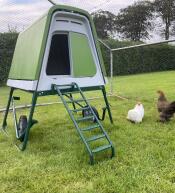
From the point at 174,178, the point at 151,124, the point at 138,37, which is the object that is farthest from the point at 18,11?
the point at 138,37

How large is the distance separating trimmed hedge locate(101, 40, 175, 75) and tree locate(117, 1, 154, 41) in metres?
6.47

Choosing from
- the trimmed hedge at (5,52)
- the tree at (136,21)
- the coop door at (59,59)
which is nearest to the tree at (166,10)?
the tree at (136,21)

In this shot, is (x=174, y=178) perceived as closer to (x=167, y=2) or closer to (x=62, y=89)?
(x=62, y=89)

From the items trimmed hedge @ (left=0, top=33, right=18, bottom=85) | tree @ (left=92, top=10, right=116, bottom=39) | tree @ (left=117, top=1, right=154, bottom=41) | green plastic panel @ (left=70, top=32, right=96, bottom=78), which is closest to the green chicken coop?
green plastic panel @ (left=70, top=32, right=96, bottom=78)

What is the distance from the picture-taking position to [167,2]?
24953 millimetres

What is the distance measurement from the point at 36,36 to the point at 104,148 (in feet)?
6.20

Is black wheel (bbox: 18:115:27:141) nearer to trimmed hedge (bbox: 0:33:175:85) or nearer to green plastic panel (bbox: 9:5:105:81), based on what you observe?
green plastic panel (bbox: 9:5:105:81)

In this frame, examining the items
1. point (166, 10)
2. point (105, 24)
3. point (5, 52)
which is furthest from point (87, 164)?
point (166, 10)

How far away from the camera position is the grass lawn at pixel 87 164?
95.1 inches

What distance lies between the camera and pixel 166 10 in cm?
2425

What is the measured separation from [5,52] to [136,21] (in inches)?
623

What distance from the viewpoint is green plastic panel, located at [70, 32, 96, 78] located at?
4.20m

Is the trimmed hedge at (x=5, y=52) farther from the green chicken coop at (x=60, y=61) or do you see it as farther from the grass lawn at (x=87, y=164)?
the grass lawn at (x=87, y=164)

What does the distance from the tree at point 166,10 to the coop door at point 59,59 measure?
66.6 feet
